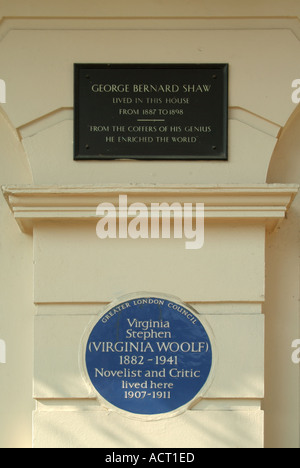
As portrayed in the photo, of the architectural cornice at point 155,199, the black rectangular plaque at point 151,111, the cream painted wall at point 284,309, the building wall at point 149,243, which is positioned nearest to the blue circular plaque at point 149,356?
the building wall at point 149,243

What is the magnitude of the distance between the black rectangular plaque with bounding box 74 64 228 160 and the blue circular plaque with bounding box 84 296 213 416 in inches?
38.0

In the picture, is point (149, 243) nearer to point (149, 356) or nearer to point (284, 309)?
point (149, 356)

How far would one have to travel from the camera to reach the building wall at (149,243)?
234 inches

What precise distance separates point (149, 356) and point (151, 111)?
154 centimetres

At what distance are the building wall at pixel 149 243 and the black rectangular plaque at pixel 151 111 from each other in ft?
0.21

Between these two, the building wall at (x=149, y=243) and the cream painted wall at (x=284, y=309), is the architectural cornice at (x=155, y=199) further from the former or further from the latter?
the cream painted wall at (x=284, y=309)

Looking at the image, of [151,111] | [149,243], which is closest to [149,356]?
[149,243]

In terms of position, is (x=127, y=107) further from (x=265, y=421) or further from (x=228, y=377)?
(x=265, y=421)

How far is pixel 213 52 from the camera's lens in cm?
616

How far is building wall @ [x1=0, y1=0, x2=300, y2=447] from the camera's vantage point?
19.5 feet

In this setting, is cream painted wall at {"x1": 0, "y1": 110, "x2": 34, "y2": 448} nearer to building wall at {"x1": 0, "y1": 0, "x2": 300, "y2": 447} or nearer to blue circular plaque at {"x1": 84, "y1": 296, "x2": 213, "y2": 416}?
building wall at {"x1": 0, "y1": 0, "x2": 300, "y2": 447}

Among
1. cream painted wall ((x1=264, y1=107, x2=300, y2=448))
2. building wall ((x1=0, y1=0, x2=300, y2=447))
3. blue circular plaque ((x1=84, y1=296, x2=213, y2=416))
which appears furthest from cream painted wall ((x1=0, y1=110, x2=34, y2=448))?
cream painted wall ((x1=264, y1=107, x2=300, y2=448))

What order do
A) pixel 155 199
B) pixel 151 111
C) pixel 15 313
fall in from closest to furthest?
pixel 155 199 → pixel 151 111 → pixel 15 313

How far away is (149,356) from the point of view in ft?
19.6
